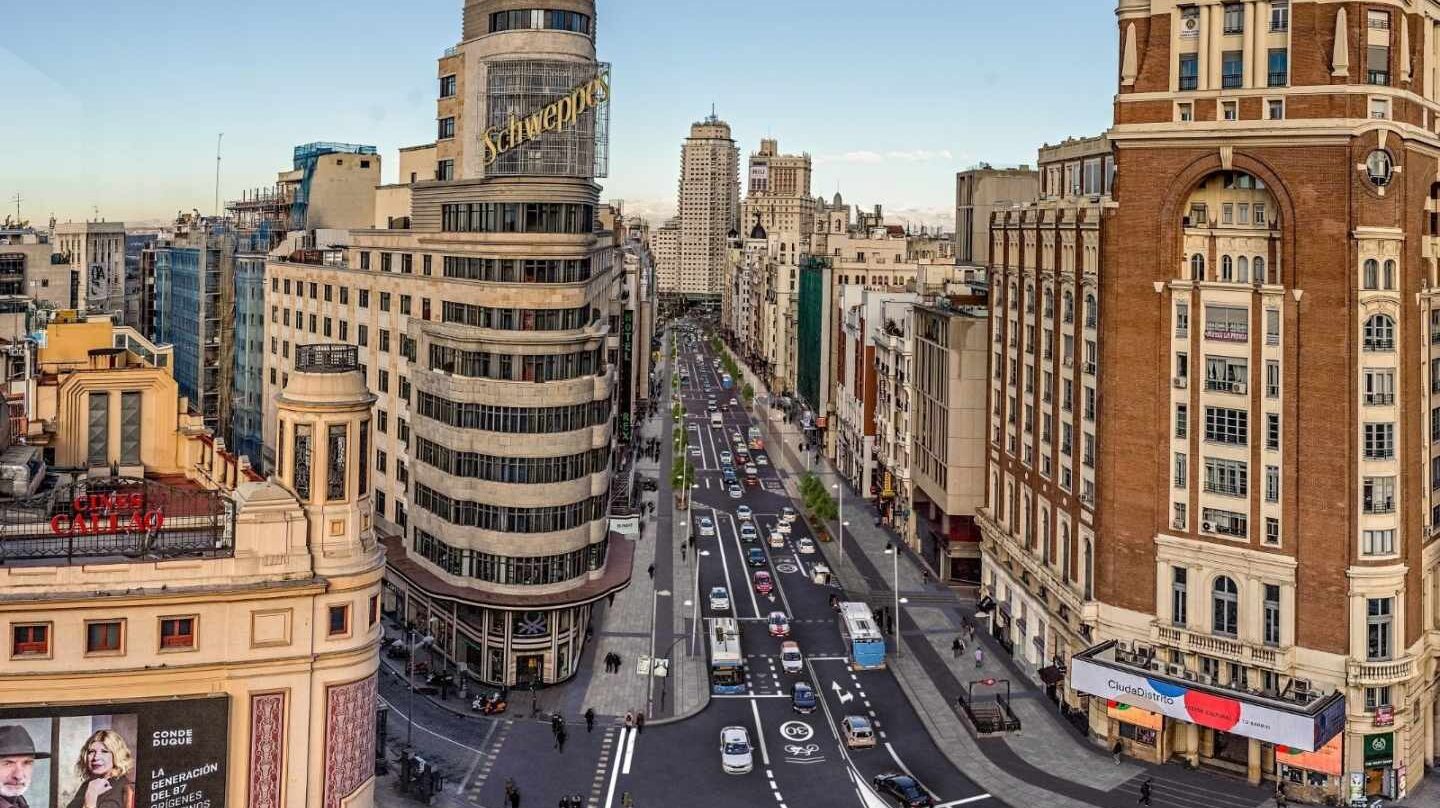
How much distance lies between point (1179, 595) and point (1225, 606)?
265 cm

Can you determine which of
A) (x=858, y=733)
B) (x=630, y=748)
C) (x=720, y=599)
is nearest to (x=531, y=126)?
(x=630, y=748)

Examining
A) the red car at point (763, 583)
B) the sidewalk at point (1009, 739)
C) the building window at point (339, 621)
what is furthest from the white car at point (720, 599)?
the building window at point (339, 621)

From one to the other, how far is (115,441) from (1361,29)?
67.4 m

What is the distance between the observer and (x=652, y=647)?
287ft

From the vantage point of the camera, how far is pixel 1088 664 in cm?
7056

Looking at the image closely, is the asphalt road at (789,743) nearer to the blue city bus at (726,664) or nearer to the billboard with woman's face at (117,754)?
the blue city bus at (726,664)

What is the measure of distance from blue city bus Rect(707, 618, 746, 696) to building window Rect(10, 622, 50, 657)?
1767 inches

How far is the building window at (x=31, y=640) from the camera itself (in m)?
42.2

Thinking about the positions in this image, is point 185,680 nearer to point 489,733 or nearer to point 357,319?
Answer: point 489,733

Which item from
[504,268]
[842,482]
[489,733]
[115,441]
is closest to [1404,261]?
[504,268]

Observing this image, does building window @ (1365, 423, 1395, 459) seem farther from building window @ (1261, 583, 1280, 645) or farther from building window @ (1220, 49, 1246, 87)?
building window @ (1220, 49, 1246, 87)

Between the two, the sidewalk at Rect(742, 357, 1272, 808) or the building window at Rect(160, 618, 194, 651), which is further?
the sidewalk at Rect(742, 357, 1272, 808)

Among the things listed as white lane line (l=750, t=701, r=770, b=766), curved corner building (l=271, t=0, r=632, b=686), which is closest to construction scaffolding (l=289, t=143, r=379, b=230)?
curved corner building (l=271, t=0, r=632, b=686)

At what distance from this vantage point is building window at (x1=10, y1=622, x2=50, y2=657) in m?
42.2
